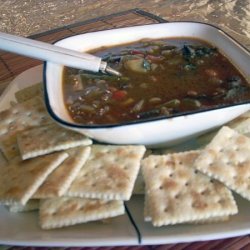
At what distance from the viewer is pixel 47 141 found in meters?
1.06

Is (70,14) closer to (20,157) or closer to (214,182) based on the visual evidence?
(20,157)

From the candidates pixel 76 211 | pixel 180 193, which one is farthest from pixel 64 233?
pixel 180 193

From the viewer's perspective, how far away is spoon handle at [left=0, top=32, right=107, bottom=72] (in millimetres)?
1189

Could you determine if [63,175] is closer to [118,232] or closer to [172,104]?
[118,232]

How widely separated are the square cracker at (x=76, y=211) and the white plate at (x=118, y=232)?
2 centimetres

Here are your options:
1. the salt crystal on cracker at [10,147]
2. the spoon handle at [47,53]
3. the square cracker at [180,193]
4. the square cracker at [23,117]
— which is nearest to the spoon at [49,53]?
the spoon handle at [47,53]

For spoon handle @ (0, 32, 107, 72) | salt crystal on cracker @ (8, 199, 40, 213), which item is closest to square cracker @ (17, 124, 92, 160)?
salt crystal on cracker @ (8, 199, 40, 213)

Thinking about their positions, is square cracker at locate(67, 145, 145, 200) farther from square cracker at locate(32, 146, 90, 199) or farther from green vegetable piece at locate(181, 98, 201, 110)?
green vegetable piece at locate(181, 98, 201, 110)

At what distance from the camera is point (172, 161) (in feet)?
3.28

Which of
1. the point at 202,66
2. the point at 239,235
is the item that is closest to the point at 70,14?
the point at 202,66

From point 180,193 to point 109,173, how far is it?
0.58ft

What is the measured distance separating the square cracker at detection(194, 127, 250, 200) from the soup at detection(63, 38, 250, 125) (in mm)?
108

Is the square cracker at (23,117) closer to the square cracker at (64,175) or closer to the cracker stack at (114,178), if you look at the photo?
the cracker stack at (114,178)

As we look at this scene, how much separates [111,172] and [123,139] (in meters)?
0.11
